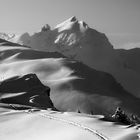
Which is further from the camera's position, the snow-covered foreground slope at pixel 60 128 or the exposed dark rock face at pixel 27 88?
the exposed dark rock face at pixel 27 88

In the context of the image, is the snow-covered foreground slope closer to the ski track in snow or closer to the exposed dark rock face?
the ski track in snow

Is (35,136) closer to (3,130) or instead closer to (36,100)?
(3,130)

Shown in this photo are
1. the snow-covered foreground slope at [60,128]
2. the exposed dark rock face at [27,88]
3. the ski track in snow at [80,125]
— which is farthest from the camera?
the exposed dark rock face at [27,88]

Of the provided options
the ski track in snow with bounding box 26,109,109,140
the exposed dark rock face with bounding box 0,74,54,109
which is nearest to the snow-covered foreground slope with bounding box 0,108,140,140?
the ski track in snow with bounding box 26,109,109,140

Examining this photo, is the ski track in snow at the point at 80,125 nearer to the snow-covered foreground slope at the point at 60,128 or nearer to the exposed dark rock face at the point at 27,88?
Result: the snow-covered foreground slope at the point at 60,128

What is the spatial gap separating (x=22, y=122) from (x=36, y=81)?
291ft

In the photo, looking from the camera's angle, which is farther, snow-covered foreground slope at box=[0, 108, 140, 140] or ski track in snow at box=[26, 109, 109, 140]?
snow-covered foreground slope at box=[0, 108, 140, 140]

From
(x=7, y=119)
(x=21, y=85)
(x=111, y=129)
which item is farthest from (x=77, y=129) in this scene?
(x=21, y=85)

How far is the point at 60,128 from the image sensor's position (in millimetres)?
41000

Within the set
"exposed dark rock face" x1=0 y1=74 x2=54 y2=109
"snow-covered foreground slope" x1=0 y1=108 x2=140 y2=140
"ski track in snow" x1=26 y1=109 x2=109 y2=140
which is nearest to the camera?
"ski track in snow" x1=26 y1=109 x2=109 y2=140

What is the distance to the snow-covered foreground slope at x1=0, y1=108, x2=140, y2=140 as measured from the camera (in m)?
35.9

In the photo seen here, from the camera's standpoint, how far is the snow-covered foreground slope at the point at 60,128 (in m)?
35.9

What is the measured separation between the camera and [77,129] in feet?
129

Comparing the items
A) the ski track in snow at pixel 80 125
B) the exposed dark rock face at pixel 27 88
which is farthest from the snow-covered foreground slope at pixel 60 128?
the exposed dark rock face at pixel 27 88
